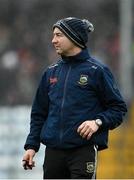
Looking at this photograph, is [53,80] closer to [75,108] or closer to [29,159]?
[75,108]

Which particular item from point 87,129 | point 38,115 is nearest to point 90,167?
point 87,129

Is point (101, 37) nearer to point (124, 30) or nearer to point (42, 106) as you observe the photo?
point (124, 30)

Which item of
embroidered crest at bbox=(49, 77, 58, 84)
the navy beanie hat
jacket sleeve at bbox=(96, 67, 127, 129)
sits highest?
the navy beanie hat

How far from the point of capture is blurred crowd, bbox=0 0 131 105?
49.0 ft

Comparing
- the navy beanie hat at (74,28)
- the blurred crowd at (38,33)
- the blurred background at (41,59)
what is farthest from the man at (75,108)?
the blurred crowd at (38,33)

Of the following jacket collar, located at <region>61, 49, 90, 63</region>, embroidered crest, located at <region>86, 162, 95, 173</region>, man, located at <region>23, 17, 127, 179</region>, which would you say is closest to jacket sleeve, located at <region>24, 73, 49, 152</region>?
man, located at <region>23, 17, 127, 179</region>

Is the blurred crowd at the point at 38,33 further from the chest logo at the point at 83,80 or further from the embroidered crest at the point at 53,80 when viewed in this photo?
the chest logo at the point at 83,80

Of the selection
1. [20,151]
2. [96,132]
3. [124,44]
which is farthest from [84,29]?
[124,44]

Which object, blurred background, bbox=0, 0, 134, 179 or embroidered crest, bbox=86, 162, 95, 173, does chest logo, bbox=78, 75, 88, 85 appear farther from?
blurred background, bbox=0, 0, 134, 179

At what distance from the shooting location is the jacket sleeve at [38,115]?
21.0 feet

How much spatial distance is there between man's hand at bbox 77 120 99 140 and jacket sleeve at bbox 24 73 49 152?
1.64ft

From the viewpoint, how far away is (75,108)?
243 inches

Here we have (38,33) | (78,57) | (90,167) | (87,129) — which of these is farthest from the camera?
(38,33)

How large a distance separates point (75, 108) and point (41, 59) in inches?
360
